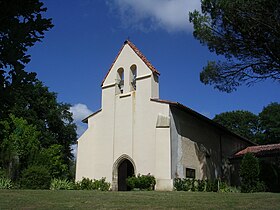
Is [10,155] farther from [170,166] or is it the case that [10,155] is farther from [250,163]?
[250,163]

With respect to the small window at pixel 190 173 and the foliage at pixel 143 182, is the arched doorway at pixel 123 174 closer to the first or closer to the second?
the foliage at pixel 143 182

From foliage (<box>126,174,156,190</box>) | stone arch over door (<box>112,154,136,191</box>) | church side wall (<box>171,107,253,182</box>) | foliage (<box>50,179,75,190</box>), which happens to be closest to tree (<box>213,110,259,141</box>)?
church side wall (<box>171,107,253,182</box>)

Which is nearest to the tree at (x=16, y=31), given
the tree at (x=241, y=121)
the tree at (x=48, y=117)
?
the tree at (x=48, y=117)

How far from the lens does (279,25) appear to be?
54.6 feet

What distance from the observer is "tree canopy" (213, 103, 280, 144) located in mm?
47641

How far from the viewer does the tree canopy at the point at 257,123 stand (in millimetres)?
47641

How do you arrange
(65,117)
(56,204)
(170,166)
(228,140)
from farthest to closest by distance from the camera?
(65,117)
(228,140)
(170,166)
(56,204)

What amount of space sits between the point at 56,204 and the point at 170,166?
11391 millimetres

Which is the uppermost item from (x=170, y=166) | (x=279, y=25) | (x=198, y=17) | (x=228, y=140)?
(x=198, y=17)

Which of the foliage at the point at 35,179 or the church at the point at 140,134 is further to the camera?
the church at the point at 140,134

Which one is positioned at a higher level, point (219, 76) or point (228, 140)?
point (219, 76)

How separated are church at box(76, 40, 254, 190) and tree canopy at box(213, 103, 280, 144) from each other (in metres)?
23.9

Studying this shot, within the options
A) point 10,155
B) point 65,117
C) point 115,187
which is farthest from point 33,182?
point 65,117

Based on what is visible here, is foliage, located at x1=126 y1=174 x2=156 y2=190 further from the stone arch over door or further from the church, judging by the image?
the stone arch over door
